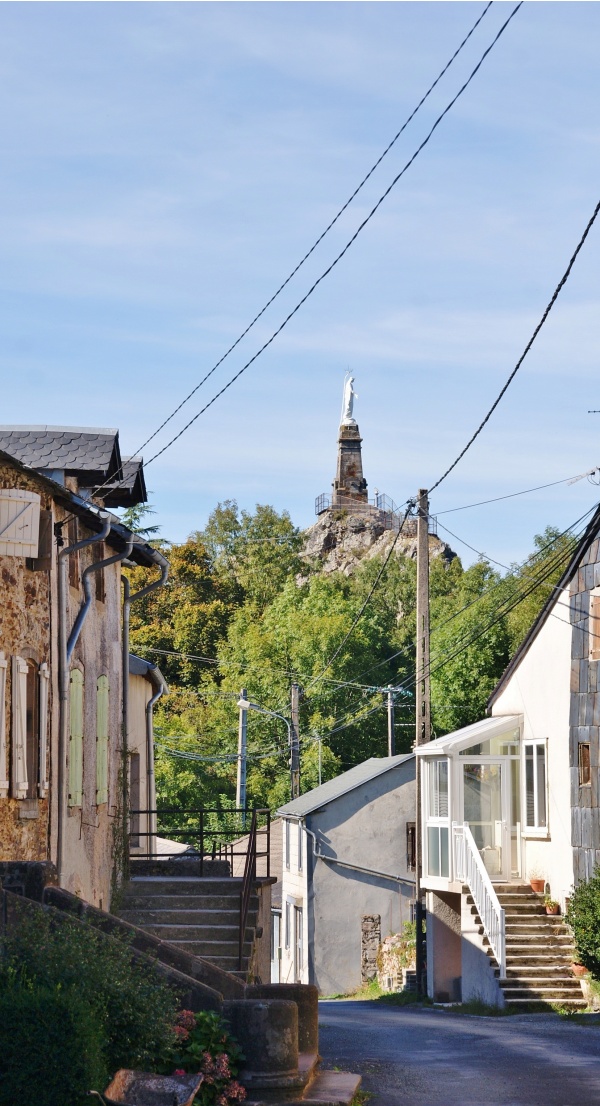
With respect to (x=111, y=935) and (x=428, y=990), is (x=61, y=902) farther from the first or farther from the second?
(x=428, y=990)

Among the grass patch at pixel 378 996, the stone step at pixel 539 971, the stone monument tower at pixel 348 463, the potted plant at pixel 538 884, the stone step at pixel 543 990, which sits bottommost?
the grass patch at pixel 378 996

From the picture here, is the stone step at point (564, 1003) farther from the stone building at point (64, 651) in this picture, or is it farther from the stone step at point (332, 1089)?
the stone step at point (332, 1089)

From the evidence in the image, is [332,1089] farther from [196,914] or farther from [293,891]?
[293,891]

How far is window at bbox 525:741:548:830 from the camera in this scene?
85.3ft

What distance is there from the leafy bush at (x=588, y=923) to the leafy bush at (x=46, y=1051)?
15.1 m

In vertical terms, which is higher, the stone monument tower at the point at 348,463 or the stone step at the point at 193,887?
the stone monument tower at the point at 348,463

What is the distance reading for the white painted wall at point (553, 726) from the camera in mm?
24562

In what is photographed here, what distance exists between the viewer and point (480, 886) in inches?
999

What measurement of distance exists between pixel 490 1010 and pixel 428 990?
23.0 feet

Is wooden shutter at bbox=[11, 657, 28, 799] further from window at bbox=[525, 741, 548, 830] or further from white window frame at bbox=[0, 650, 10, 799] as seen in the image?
window at bbox=[525, 741, 548, 830]

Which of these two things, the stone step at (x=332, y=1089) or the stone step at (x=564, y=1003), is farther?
the stone step at (x=564, y=1003)

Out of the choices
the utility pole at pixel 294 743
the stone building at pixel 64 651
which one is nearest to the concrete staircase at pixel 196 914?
the stone building at pixel 64 651

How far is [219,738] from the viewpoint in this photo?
63500 mm

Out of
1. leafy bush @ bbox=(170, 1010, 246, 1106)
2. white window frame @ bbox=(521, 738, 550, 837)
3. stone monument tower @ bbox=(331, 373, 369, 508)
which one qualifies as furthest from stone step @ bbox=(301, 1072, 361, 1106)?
stone monument tower @ bbox=(331, 373, 369, 508)
